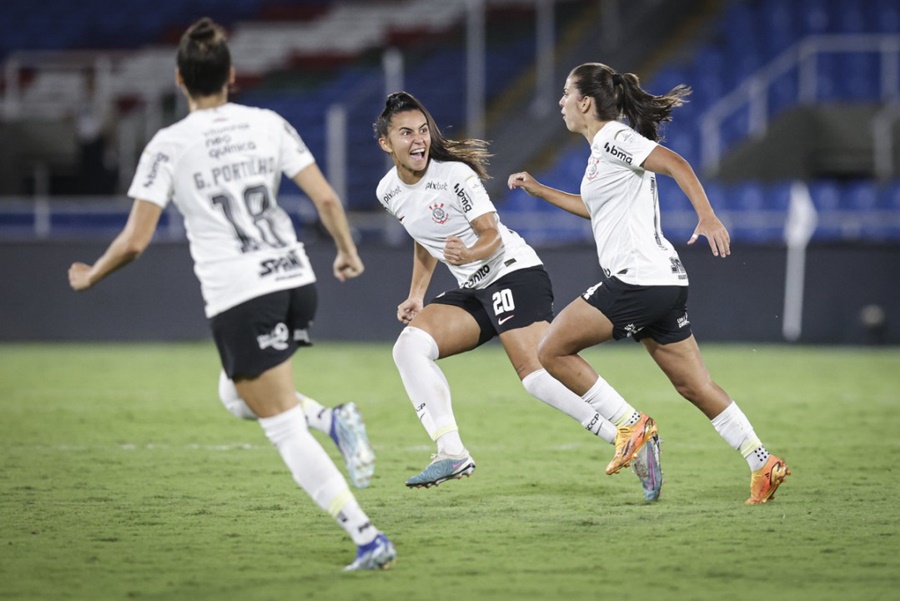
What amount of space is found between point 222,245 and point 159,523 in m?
1.75

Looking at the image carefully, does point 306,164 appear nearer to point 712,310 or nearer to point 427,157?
point 427,157

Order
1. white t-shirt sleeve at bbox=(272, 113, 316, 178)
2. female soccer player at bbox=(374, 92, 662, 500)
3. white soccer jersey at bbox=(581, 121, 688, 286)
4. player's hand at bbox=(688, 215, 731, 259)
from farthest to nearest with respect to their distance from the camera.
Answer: female soccer player at bbox=(374, 92, 662, 500)
white soccer jersey at bbox=(581, 121, 688, 286)
player's hand at bbox=(688, 215, 731, 259)
white t-shirt sleeve at bbox=(272, 113, 316, 178)

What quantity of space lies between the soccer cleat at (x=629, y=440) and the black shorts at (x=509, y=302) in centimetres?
87

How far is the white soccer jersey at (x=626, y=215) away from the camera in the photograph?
22.1ft

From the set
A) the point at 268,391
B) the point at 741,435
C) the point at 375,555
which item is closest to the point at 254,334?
the point at 268,391

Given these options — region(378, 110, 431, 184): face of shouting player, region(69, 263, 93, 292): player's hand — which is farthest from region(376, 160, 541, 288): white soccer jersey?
region(69, 263, 93, 292): player's hand

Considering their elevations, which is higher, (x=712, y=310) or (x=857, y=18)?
(x=857, y=18)

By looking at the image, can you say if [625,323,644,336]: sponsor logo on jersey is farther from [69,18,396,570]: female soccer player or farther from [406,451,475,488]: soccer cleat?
[69,18,396,570]: female soccer player

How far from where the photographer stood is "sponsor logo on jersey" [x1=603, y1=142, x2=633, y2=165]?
662 centimetres

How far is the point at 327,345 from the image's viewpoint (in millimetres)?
16906

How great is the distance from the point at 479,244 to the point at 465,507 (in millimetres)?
1355

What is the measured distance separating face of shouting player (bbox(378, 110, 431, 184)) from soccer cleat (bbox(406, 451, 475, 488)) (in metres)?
1.57

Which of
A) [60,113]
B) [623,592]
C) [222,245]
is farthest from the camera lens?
[60,113]

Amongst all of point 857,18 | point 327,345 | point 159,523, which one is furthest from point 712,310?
point 159,523
